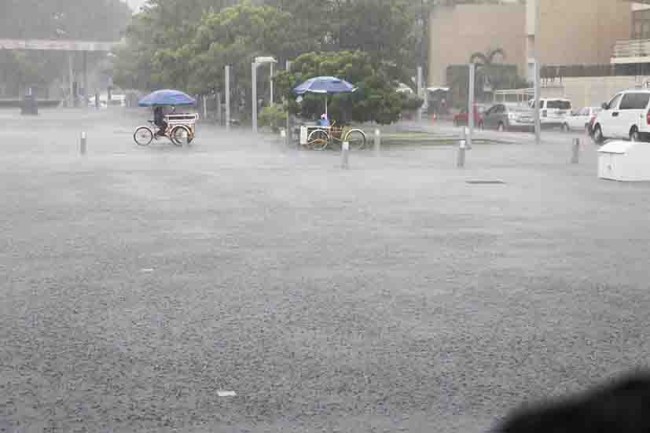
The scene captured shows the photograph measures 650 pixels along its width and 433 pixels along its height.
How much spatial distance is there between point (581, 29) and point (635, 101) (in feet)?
113

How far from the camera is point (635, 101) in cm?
3419

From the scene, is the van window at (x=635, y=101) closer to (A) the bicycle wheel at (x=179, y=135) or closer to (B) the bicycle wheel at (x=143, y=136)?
(A) the bicycle wheel at (x=179, y=135)

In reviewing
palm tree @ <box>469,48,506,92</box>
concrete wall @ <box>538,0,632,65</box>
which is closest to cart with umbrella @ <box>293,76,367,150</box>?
concrete wall @ <box>538,0,632,65</box>

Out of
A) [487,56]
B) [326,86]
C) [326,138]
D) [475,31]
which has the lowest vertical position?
[326,138]

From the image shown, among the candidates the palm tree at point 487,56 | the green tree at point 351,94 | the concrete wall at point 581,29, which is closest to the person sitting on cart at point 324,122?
the green tree at point 351,94

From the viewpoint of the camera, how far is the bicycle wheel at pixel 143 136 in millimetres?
36062

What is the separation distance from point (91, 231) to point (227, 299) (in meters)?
5.18

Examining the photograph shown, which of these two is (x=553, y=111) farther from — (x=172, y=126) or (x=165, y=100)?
(x=172, y=126)

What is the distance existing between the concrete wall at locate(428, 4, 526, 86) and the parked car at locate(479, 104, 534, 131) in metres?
25.5

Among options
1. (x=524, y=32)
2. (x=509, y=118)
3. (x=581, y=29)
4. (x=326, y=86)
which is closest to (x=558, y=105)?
(x=509, y=118)

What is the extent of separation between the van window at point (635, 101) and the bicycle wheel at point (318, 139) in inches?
377

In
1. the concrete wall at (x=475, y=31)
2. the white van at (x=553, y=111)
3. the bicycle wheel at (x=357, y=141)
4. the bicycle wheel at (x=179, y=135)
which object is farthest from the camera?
the concrete wall at (x=475, y=31)

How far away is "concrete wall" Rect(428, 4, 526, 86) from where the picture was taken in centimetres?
7675

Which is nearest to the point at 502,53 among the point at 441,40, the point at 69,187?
the point at 441,40
